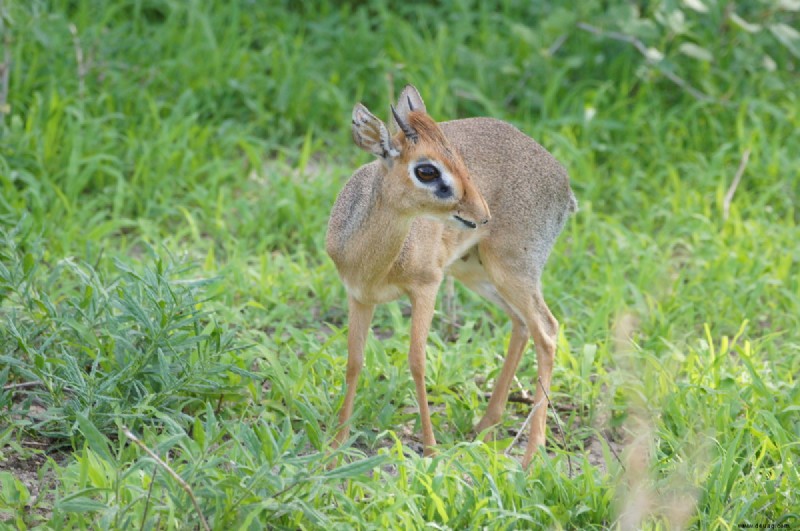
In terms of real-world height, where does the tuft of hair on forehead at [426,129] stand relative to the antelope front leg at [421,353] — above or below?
above

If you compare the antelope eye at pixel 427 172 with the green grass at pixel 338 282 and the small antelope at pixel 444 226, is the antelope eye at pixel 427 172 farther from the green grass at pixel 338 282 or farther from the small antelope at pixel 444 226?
the green grass at pixel 338 282

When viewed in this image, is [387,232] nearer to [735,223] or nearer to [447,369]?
[447,369]

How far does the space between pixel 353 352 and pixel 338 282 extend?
1.20 metres

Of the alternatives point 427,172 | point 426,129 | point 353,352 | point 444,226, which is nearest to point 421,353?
point 353,352

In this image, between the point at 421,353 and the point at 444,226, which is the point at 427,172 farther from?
the point at 421,353

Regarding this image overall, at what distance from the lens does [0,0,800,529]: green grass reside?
3.69 m

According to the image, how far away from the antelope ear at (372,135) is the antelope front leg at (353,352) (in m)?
0.66

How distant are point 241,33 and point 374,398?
3939mm

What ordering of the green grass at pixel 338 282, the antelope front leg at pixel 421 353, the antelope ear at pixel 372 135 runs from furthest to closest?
the antelope front leg at pixel 421 353
the antelope ear at pixel 372 135
the green grass at pixel 338 282

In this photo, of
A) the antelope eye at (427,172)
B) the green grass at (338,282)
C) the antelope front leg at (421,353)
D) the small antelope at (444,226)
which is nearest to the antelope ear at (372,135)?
the small antelope at (444,226)

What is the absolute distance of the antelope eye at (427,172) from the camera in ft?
12.9

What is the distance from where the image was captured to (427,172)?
395 centimetres

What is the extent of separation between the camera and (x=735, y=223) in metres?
6.32

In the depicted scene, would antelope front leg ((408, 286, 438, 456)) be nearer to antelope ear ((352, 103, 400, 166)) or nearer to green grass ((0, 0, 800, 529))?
green grass ((0, 0, 800, 529))
